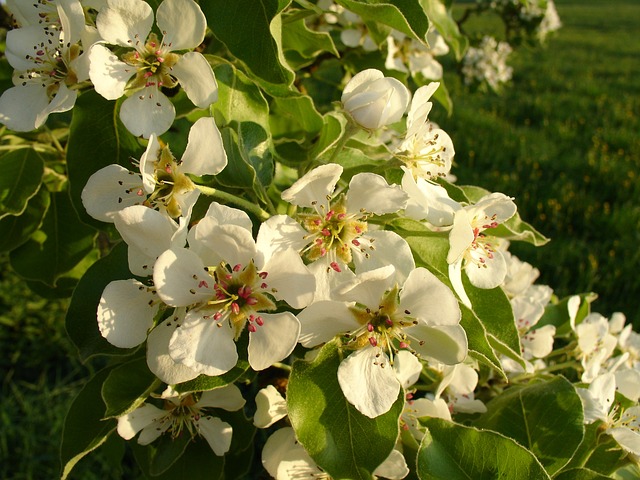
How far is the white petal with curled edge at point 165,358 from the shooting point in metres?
0.89

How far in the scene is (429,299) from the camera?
0.91 metres

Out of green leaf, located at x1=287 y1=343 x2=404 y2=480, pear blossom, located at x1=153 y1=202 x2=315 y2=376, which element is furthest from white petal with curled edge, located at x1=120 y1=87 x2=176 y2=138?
green leaf, located at x1=287 y1=343 x2=404 y2=480

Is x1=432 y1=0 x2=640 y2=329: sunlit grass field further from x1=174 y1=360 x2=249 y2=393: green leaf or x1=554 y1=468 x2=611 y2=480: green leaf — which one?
x1=174 y1=360 x2=249 y2=393: green leaf

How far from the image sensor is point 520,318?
139 centimetres

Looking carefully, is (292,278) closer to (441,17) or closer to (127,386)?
(127,386)

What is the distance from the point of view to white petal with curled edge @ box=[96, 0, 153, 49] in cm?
95

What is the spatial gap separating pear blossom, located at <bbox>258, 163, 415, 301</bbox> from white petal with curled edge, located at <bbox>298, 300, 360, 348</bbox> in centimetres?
2

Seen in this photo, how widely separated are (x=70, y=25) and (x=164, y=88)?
196mm

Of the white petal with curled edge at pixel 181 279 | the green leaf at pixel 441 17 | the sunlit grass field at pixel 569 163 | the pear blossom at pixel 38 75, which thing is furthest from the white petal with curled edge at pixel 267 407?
the sunlit grass field at pixel 569 163

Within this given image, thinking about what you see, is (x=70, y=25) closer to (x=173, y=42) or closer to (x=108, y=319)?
(x=173, y=42)

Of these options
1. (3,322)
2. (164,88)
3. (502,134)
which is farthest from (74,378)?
(502,134)

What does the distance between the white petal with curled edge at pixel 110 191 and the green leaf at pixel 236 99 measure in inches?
7.3

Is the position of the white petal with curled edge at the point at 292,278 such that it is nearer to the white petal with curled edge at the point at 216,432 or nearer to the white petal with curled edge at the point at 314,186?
the white petal with curled edge at the point at 314,186

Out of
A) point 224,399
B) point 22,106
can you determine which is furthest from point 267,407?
point 22,106
